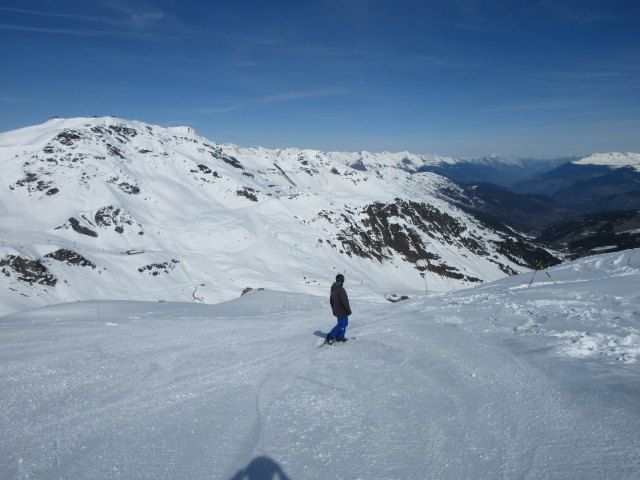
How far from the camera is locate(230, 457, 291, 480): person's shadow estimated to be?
4270 millimetres

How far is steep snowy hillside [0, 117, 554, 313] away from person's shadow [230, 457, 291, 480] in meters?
40.3

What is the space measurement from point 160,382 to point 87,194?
7163cm

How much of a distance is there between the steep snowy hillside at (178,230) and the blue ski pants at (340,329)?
36.6m

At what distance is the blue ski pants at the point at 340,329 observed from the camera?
33.4ft

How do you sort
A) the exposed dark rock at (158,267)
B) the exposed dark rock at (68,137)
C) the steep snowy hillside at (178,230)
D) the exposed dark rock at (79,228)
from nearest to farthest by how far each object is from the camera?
the steep snowy hillside at (178,230)
the exposed dark rock at (158,267)
the exposed dark rock at (79,228)
the exposed dark rock at (68,137)

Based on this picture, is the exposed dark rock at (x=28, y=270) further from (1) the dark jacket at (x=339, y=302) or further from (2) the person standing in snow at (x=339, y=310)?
(1) the dark jacket at (x=339, y=302)

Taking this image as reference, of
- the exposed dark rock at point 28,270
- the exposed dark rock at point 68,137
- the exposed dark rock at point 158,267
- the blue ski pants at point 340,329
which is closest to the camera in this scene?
the blue ski pants at point 340,329

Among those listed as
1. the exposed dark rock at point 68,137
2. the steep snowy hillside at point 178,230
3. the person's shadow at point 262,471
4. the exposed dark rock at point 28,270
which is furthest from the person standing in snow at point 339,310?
the exposed dark rock at point 68,137

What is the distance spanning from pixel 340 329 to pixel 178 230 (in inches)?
2413

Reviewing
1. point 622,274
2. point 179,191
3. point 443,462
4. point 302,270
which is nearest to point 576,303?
point 622,274

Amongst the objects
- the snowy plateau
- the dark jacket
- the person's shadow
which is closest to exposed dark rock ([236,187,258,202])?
the snowy plateau

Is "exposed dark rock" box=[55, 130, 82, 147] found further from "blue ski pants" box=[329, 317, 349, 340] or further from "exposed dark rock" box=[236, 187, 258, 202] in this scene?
"blue ski pants" box=[329, 317, 349, 340]

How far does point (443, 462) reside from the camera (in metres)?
4.25

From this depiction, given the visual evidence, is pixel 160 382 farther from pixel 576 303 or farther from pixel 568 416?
pixel 576 303
